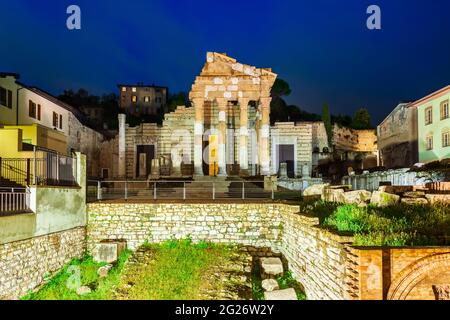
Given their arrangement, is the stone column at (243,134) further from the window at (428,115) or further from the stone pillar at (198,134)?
the window at (428,115)

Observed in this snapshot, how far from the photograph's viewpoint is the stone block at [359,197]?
38.8ft

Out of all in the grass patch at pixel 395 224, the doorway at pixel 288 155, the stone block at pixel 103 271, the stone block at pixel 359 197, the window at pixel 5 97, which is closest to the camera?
the grass patch at pixel 395 224

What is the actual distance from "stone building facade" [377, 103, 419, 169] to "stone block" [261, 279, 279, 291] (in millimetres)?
23210

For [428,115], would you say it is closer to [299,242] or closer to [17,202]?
[299,242]

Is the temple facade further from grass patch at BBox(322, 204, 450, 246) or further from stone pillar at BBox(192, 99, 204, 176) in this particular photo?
grass patch at BBox(322, 204, 450, 246)

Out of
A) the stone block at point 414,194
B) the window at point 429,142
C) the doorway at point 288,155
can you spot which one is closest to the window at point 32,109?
the doorway at point 288,155

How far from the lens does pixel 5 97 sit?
70.5 ft

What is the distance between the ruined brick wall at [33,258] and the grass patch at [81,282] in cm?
29

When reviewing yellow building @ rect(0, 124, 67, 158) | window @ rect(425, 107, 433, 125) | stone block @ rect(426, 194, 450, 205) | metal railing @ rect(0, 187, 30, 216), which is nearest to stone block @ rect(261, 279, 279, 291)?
stone block @ rect(426, 194, 450, 205)

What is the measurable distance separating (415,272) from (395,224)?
5.86ft

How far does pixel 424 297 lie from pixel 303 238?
4.81 meters

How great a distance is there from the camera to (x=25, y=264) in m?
11.3
